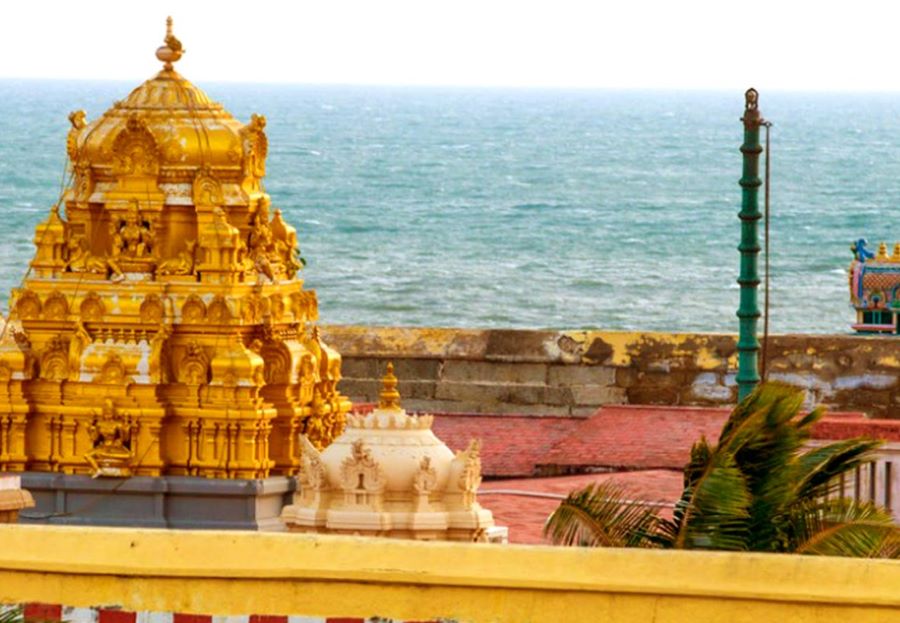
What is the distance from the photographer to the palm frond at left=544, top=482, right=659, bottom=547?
16234mm

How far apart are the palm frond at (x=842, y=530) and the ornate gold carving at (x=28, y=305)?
9953 millimetres

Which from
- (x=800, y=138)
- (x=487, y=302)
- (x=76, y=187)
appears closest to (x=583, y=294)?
(x=487, y=302)

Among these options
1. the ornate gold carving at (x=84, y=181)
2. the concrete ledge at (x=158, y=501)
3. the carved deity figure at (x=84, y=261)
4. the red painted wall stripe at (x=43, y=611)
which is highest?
the ornate gold carving at (x=84, y=181)

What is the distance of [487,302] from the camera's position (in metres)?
84.6

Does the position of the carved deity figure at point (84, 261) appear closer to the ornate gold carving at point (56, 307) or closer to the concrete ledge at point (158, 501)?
the ornate gold carving at point (56, 307)

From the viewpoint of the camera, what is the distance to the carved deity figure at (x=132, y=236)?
83.7 feet

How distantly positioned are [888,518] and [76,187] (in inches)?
426

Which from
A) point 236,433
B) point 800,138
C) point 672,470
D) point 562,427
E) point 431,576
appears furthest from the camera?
point 800,138

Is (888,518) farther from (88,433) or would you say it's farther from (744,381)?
(744,381)

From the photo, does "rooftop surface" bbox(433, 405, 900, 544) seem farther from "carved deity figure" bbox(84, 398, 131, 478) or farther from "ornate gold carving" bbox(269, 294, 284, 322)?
"carved deity figure" bbox(84, 398, 131, 478)

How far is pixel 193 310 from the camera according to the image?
25125 millimetres

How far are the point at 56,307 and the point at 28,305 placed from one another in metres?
0.22

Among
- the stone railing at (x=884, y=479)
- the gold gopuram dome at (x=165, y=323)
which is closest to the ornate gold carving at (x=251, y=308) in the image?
the gold gopuram dome at (x=165, y=323)

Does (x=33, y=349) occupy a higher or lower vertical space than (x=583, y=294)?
higher
